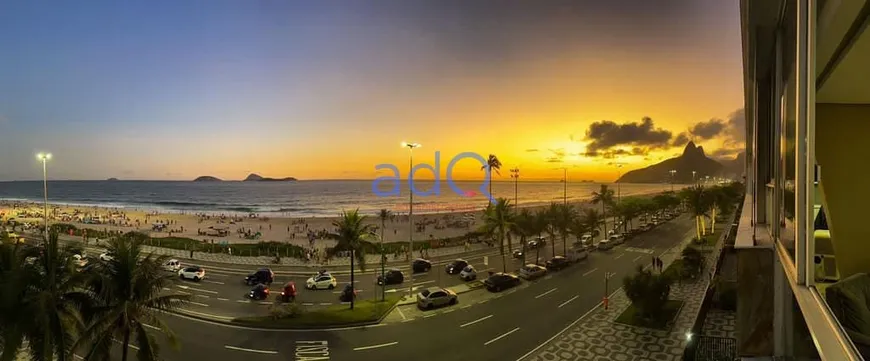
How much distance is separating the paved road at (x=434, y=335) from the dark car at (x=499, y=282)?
742 millimetres

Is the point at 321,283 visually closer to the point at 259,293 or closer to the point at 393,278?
the point at 259,293

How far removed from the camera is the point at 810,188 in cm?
202

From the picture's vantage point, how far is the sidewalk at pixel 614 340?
580 inches

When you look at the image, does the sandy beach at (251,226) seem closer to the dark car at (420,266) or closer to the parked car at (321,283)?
the dark car at (420,266)

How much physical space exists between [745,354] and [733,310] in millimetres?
15791

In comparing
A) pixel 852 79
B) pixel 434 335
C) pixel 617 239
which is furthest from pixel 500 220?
pixel 852 79

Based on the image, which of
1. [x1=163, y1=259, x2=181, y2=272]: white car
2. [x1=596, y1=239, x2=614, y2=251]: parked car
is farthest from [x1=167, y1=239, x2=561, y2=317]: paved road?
[x1=596, y1=239, x2=614, y2=251]: parked car

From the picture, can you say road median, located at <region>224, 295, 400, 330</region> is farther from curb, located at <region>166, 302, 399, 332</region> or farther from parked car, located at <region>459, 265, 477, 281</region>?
parked car, located at <region>459, 265, 477, 281</region>

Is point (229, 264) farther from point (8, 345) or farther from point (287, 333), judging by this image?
point (8, 345)

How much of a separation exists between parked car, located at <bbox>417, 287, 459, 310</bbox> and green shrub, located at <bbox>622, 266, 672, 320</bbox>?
8.52 meters

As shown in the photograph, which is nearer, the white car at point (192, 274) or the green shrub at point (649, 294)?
the green shrub at point (649, 294)

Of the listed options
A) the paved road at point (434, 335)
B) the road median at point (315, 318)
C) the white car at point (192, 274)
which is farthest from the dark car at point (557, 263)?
the white car at point (192, 274)

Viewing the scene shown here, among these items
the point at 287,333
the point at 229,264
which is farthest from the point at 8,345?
the point at 229,264

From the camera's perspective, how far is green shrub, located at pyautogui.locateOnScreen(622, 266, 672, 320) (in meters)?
17.5
